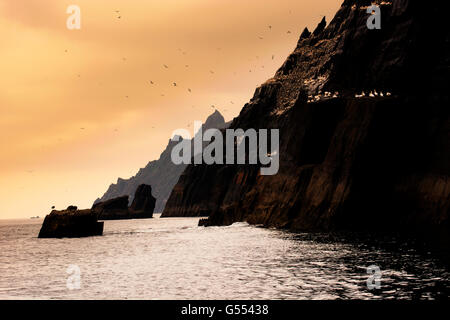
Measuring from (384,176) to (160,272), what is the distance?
40.5 meters

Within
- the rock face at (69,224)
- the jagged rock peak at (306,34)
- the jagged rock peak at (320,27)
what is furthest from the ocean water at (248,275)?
the jagged rock peak at (306,34)

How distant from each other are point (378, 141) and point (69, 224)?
53.8 meters

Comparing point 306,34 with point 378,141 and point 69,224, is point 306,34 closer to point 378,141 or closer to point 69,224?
point 69,224

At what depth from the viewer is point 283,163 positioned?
87.1m

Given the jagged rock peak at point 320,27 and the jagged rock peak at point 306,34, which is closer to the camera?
the jagged rock peak at point 320,27

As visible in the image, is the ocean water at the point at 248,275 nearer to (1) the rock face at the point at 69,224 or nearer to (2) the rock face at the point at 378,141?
(2) the rock face at the point at 378,141

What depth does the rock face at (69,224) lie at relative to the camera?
8644 centimetres

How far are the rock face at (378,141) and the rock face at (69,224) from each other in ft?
101

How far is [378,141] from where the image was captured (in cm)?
6494

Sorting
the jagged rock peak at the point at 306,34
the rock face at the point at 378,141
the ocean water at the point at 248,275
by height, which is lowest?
the ocean water at the point at 248,275

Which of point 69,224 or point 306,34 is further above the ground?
point 306,34

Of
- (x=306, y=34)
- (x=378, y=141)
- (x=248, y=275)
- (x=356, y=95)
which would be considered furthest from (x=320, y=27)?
(x=248, y=275)
